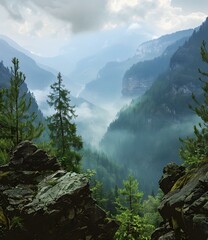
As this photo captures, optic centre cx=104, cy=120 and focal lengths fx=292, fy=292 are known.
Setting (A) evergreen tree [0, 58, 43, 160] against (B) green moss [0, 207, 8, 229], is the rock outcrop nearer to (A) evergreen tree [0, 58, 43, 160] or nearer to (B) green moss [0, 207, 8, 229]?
(B) green moss [0, 207, 8, 229]

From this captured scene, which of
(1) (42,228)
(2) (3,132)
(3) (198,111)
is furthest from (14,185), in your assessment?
(3) (198,111)

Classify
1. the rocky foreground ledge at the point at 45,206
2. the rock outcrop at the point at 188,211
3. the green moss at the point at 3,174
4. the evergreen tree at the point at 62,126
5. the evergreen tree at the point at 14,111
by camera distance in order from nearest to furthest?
the rock outcrop at the point at 188,211 → the rocky foreground ledge at the point at 45,206 → the green moss at the point at 3,174 → the evergreen tree at the point at 14,111 → the evergreen tree at the point at 62,126

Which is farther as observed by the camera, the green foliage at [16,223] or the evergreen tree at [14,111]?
the evergreen tree at [14,111]

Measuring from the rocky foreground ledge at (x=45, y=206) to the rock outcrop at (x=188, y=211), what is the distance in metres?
3.97

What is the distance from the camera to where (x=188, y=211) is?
15.4 metres

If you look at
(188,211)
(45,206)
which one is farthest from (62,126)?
(188,211)

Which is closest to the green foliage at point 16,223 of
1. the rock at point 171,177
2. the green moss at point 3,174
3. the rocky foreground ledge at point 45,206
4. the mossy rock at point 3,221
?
the rocky foreground ledge at point 45,206

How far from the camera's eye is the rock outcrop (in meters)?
14.6

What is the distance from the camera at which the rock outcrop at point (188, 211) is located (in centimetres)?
1464

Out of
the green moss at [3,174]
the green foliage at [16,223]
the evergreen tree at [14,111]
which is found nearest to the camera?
the green foliage at [16,223]

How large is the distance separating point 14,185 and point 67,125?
44.4 feet

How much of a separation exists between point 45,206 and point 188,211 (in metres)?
8.10

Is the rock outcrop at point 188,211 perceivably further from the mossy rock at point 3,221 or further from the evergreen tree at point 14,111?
the evergreen tree at point 14,111

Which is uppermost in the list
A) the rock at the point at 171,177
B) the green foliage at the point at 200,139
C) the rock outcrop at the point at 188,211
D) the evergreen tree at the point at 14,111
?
the evergreen tree at the point at 14,111
